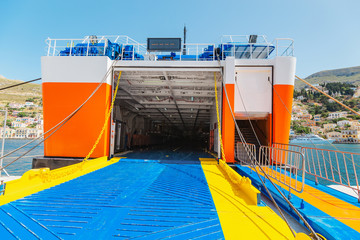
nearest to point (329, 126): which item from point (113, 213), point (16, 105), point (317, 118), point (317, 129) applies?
point (317, 129)

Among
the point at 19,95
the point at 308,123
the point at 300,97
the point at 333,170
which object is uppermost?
the point at 300,97

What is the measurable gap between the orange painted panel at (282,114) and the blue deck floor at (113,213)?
564cm

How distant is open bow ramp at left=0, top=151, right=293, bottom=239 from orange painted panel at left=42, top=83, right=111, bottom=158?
13.6 ft

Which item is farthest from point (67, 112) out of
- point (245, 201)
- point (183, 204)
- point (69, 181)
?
point (245, 201)

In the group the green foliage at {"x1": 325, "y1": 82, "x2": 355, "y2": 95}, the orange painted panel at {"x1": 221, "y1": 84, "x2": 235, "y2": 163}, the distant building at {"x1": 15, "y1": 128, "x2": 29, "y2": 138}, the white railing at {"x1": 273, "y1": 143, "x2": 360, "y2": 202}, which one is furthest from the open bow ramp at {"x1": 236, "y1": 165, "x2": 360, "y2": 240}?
the green foliage at {"x1": 325, "y1": 82, "x2": 355, "y2": 95}

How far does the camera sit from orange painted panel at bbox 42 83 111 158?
335 inches

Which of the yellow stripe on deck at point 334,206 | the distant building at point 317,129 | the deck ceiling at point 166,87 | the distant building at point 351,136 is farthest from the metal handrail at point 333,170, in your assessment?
the distant building at point 317,129

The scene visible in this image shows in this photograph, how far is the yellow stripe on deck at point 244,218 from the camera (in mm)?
2506

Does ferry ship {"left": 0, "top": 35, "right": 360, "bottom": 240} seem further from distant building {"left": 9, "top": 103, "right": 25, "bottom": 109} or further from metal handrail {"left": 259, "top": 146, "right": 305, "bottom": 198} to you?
distant building {"left": 9, "top": 103, "right": 25, "bottom": 109}

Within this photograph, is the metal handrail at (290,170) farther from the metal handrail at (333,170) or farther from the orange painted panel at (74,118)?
the orange painted panel at (74,118)

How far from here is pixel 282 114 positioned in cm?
851

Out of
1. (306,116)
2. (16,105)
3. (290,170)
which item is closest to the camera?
(290,170)

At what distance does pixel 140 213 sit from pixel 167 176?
2735mm

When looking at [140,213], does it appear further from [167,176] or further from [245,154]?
[245,154]
